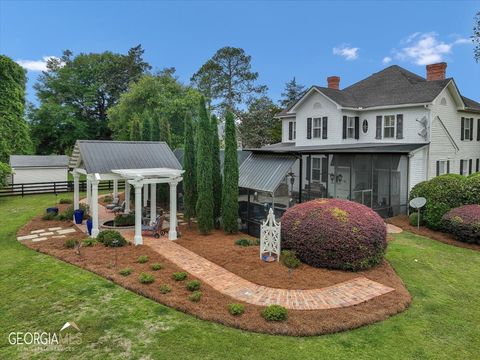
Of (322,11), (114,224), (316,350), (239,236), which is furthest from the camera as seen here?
(322,11)

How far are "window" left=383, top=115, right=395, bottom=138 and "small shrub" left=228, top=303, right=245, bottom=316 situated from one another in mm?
17798

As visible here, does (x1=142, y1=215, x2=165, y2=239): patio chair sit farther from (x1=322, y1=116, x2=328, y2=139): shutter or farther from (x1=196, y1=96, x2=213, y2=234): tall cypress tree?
(x1=322, y1=116, x2=328, y2=139): shutter

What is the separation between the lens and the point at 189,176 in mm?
16422

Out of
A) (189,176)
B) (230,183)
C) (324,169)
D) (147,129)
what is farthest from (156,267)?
(147,129)

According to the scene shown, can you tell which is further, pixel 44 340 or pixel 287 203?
pixel 287 203

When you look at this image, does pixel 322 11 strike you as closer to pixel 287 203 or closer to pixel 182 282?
pixel 287 203

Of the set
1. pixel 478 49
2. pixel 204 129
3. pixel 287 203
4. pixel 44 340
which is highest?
pixel 478 49

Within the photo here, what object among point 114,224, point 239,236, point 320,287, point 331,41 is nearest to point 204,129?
point 239,236

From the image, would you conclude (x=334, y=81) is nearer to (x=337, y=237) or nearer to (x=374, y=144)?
(x=374, y=144)

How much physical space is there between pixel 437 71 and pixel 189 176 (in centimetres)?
1814

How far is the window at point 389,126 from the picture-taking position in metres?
21.3

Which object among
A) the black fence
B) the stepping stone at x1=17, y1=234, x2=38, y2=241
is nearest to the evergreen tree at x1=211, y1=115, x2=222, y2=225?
the stepping stone at x1=17, y1=234, x2=38, y2=241

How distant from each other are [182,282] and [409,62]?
2713cm

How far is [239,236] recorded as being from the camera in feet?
47.7
